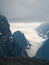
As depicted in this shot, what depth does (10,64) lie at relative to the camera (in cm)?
11550

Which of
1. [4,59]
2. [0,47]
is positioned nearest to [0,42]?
[0,47]

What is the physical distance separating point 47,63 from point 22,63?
10.3 meters

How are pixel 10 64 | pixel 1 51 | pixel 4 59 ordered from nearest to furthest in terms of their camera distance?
pixel 10 64 < pixel 4 59 < pixel 1 51

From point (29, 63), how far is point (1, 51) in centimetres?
7200

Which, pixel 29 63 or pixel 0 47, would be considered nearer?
pixel 29 63

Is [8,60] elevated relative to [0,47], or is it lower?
lower

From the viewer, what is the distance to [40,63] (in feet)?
401

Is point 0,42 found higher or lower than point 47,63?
higher

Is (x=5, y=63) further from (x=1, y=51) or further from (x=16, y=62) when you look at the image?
(x=1, y=51)

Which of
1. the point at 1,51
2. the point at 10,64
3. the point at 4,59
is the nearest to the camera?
the point at 10,64

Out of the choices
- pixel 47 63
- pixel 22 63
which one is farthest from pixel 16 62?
pixel 47 63

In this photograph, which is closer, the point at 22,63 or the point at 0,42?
the point at 22,63

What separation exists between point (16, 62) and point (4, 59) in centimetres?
626

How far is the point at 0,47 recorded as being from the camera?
7707 inches
